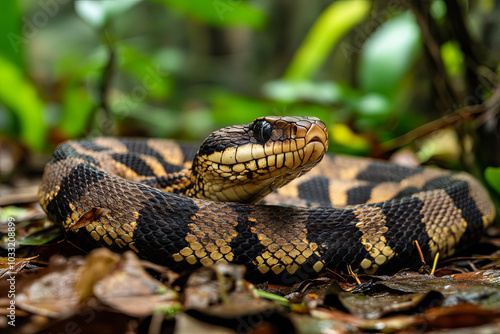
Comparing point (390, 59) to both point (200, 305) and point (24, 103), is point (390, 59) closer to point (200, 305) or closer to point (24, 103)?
point (200, 305)

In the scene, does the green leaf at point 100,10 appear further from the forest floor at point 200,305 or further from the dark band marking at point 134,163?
the forest floor at point 200,305

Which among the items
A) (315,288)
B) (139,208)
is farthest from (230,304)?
(139,208)

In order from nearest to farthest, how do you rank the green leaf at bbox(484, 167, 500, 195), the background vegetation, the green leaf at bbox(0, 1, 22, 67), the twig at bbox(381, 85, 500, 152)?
the green leaf at bbox(484, 167, 500, 195) < the twig at bbox(381, 85, 500, 152) < the background vegetation < the green leaf at bbox(0, 1, 22, 67)

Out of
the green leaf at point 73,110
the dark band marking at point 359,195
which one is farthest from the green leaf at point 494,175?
the green leaf at point 73,110

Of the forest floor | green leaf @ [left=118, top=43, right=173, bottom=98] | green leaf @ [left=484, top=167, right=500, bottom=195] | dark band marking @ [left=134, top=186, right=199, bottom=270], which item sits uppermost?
green leaf @ [left=118, top=43, right=173, bottom=98]

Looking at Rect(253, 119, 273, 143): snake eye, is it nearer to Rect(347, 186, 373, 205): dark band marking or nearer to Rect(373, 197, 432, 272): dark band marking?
Rect(373, 197, 432, 272): dark band marking

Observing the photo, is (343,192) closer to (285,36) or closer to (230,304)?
(230,304)

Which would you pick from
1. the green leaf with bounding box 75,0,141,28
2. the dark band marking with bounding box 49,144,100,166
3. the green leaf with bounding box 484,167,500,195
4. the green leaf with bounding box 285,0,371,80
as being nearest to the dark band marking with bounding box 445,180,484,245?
the green leaf with bounding box 484,167,500,195

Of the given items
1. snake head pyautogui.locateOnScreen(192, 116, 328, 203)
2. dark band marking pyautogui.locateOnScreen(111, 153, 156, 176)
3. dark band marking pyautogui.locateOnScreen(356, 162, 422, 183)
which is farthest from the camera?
dark band marking pyautogui.locateOnScreen(356, 162, 422, 183)
